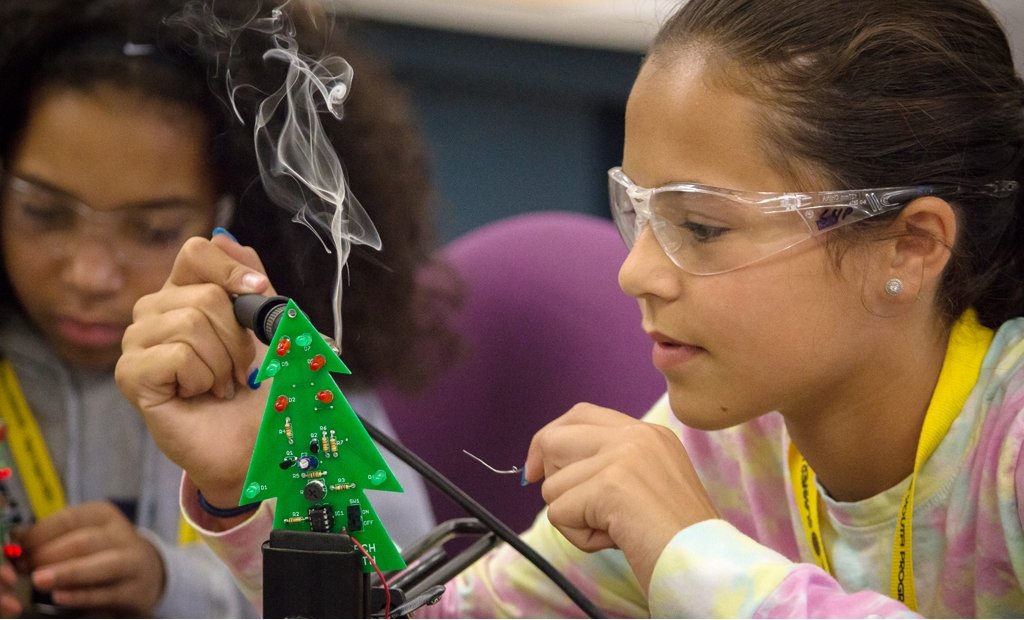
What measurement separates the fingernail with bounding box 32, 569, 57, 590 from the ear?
773mm

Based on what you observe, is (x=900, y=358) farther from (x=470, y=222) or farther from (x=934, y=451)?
(x=470, y=222)

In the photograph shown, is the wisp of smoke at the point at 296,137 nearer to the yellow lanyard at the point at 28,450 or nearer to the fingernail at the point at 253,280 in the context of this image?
the fingernail at the point at 253,280

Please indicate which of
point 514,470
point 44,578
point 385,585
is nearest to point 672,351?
point 514,470

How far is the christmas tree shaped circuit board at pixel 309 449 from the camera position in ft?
2.46

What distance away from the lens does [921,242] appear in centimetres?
91

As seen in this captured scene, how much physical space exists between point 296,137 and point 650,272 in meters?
0.28

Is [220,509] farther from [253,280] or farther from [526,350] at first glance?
[526,350]

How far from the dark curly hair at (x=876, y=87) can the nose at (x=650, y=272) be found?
0.11m

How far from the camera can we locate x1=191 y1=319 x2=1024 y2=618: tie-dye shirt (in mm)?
787

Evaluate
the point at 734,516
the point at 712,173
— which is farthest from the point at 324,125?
the point at 734,516

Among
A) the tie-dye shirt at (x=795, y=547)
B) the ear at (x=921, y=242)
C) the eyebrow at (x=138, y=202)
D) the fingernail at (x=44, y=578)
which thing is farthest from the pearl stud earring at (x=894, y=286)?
the fingernail at (x=44, y=578)

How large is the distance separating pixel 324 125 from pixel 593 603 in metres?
0.47

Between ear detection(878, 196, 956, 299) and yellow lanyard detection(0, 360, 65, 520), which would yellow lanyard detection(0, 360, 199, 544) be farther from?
ear detection(878, 196, 956, 299)

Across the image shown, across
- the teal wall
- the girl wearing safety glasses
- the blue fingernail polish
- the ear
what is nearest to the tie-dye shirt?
the girl wearing safety glasses
